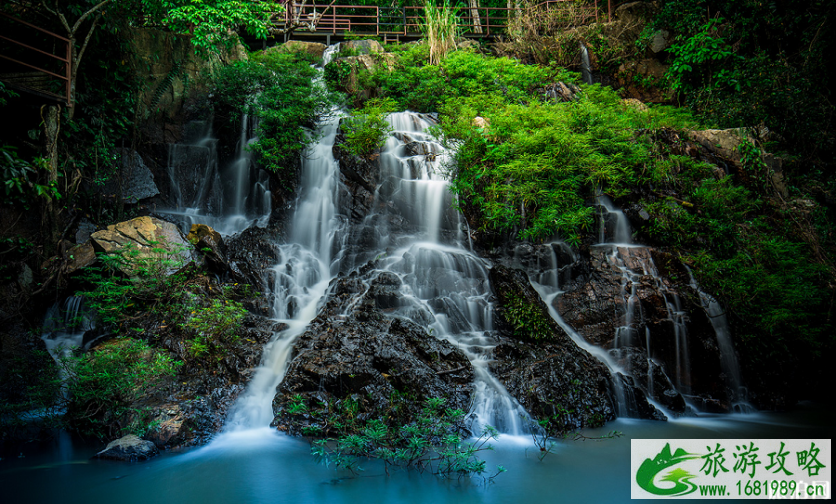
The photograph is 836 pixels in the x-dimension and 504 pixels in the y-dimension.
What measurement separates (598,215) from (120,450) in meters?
8.27

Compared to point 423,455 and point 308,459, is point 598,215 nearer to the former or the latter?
point 423,455

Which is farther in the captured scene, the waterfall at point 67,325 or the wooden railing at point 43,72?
the wooden railing at point 43,72

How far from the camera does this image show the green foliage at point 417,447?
4.56m

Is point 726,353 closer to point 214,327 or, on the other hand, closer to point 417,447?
point 417,447

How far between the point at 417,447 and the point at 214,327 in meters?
3.56

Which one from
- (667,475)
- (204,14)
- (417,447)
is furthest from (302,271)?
(667,475)

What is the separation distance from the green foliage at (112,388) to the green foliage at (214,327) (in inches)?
25.5

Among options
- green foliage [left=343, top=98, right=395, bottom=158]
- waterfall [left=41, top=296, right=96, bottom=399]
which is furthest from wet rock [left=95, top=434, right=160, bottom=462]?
green foliage [left=343, top=98, right=395, bottom=158]

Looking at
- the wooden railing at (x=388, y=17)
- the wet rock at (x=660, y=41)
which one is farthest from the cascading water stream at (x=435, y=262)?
the wet rock at (x=660, y=41)

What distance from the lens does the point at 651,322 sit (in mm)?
7160

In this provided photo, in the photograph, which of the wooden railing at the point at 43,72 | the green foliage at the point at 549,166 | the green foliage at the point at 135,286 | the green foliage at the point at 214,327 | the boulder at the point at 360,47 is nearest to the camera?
the green foliage at the point at 214,327

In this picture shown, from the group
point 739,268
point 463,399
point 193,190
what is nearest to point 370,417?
point 463,399

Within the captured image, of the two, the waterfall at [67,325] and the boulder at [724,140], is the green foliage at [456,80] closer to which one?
the boulder at [724,140]

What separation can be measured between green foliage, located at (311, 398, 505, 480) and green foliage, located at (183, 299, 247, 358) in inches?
90.2
